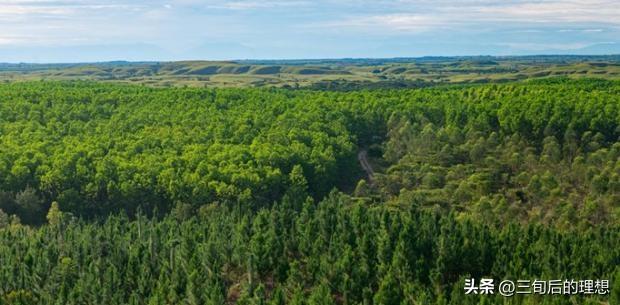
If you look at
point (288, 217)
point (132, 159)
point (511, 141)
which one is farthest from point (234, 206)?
point (511, 141)

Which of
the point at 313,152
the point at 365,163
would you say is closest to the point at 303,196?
the point at 313,152

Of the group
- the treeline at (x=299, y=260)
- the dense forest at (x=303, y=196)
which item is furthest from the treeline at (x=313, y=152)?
the treeline at (x=299, y=260)

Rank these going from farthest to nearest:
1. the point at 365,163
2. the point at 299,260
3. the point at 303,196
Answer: the point at 365,163 → the point at 303,196 → the point at 299,260

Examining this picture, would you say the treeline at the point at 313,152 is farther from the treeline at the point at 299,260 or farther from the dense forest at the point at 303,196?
the treeline at the point at 299,260

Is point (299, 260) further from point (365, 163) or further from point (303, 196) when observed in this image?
point (365, 163)

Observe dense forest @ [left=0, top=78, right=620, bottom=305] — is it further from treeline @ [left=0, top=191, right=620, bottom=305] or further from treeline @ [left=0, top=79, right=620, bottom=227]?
treeline @ [left=0, top=79, right=620, bottom=227]

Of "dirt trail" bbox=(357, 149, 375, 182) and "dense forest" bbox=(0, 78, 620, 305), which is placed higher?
"dense forest" bbox=(0, 78, 620, 305)

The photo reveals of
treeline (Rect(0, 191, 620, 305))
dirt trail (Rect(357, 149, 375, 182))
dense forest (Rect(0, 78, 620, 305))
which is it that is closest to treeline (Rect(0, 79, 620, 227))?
dense forest (Rect(0, 78, 620, 305))
